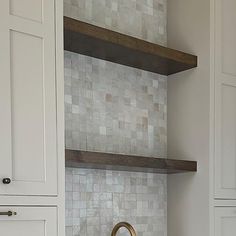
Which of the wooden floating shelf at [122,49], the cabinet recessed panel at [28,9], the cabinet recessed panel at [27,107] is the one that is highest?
the cabinet recessed panel at [28,9]

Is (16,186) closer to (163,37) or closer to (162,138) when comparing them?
(162,138)

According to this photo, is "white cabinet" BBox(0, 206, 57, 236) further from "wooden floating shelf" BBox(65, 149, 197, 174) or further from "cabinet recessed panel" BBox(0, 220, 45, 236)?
"wooden floating shelf" BBox(65, 149, 197, 174)

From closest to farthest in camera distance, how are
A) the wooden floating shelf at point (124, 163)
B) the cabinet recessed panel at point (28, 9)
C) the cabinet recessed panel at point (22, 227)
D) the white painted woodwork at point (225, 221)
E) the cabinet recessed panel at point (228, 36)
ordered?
1. the cabinet recessed panel at point (22, 227)
2. the cabinet recessed panel at point (28, 9)
3. the wooden floating shelf at point (124, 163)
4. the white painted woodwork at point (225, 221)
5. the cabinet recessed panel at point (228, 36)

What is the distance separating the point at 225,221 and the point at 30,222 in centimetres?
116

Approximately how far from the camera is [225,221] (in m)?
2.38

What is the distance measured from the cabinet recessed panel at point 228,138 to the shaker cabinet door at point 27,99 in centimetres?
104

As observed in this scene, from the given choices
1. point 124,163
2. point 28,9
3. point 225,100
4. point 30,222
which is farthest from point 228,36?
point 30,222

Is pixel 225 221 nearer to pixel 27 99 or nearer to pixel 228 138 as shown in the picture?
pixel 228 138

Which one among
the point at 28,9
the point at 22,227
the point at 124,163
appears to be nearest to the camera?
the point at 22,227

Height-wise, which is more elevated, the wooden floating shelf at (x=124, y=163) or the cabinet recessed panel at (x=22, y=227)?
the wooden floating shelf at (x=124, y=163)

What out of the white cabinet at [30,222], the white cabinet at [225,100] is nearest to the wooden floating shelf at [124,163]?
the white cabinet at [225,100]

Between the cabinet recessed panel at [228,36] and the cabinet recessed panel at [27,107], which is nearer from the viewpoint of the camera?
the cabinet recessed panel at [27,107]

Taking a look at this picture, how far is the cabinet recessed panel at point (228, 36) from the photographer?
96.9 inches

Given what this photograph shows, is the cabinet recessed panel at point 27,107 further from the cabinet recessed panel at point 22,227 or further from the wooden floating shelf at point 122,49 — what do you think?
the wooden floating shelf at point 122,49
